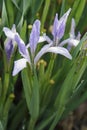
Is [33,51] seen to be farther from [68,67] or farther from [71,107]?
[71,107]

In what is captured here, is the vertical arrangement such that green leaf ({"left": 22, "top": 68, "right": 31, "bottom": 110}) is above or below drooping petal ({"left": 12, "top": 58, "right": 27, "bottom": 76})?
below

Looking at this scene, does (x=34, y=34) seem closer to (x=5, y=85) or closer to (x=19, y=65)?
(x=19, y=65)

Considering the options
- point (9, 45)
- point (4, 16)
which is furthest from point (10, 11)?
point (9, 45)

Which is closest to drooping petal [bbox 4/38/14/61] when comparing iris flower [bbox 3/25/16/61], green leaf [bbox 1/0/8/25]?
iris flower [bbox 3/25/16/61]

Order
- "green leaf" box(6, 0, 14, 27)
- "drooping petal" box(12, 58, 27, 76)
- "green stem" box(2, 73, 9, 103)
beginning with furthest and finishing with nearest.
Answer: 1. "green leaf" box(6, 0, 14, 27)
2. "green stem" box(2, 73, 9, 103)
3. "drooping petal" box(12, 58, 27, 76)

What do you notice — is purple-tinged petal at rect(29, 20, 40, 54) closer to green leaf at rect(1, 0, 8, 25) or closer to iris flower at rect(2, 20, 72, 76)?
iris flower at rect(2, 20, 72, 76)

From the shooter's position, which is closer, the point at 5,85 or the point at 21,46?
the point at 21,46

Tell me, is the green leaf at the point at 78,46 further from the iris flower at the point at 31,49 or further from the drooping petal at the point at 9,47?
the drooping petal at the point at 9,47

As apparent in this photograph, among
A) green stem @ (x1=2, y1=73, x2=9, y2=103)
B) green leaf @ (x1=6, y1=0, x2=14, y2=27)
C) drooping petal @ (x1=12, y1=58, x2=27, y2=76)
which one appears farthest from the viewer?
green leaf @ (x1=6, y1=0, x2=14, y2=27)

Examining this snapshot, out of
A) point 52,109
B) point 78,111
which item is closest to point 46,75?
point 52,109

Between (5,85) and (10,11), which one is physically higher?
(10,11)

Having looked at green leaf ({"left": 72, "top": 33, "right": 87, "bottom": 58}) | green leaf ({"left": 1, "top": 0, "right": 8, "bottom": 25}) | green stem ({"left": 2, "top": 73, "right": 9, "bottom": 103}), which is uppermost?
green leaf ({"left": 1, "top": 0, "right": 8, "bottom": 25})
